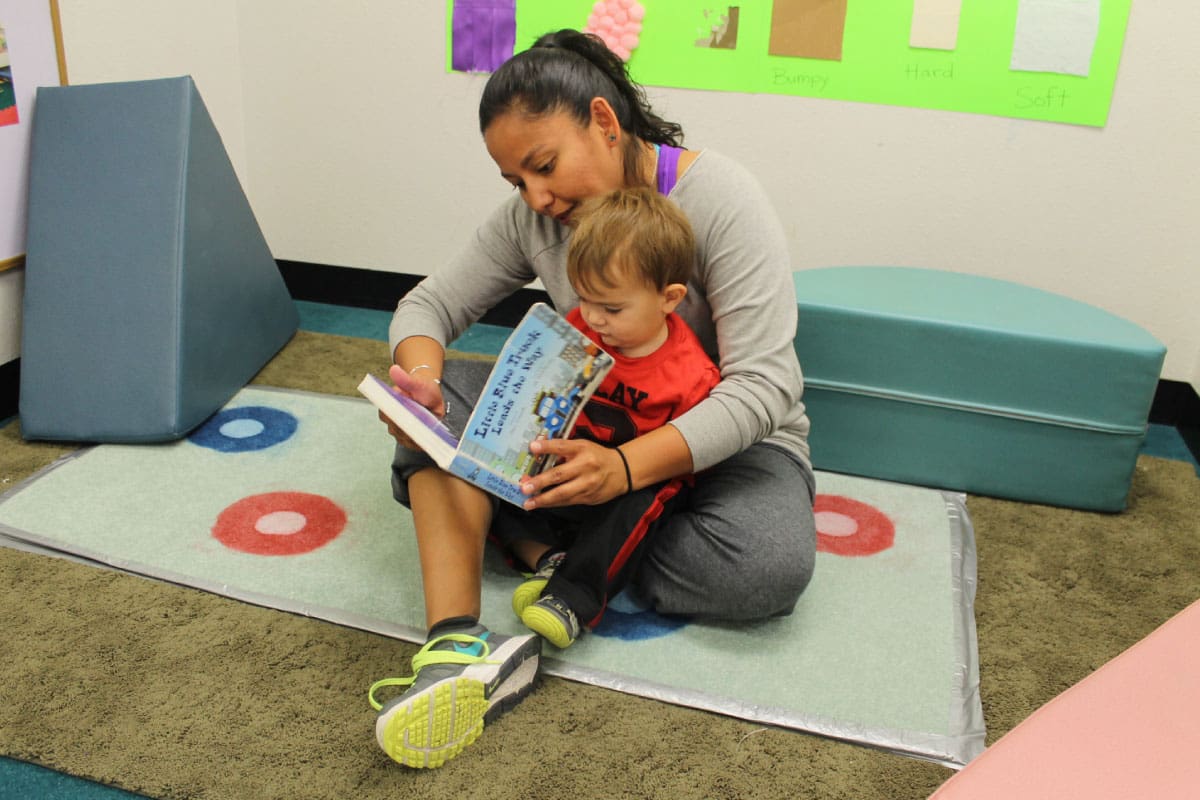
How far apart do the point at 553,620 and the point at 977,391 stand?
842 mm

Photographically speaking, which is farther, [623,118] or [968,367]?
[968,367]

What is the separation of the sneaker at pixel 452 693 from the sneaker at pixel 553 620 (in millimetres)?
17

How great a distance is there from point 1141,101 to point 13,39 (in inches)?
77.1

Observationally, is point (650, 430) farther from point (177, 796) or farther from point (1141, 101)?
point (1141, 101)

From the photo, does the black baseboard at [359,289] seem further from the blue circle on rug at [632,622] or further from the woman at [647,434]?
the blue circle on rug at [632,622]

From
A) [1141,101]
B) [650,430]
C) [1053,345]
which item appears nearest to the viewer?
[650,430]

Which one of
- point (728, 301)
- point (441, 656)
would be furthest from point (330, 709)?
point (728, 301)

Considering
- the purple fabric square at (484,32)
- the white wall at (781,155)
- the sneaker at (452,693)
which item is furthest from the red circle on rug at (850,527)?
the purple fabric square at (484,32)

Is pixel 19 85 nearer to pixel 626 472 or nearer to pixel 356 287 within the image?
pixel 356 287

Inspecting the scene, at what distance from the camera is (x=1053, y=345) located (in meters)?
1.56

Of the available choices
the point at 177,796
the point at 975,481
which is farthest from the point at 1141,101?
the point at 177,796

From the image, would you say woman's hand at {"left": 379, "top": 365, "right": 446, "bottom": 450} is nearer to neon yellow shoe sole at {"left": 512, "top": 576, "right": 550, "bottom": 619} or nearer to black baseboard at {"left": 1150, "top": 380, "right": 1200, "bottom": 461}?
neon yellow shoe sole at {"left": 512, "top": 576, "right": 550, "bottom": 619}

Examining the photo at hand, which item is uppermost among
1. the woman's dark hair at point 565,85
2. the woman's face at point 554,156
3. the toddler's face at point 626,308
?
the woman's dark hair at point 565,85

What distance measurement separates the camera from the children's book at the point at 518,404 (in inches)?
44.1
